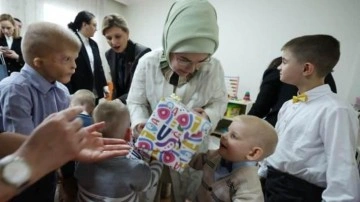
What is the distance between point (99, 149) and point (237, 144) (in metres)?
0.55

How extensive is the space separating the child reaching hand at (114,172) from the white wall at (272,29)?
3.15 meters

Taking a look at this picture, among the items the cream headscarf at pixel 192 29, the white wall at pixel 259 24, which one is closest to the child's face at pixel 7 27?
the white wall at pixel 259 24

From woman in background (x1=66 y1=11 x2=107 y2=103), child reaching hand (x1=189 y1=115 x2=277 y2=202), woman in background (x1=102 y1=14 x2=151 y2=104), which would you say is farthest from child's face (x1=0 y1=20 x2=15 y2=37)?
child reaching hand (x1=189 y1=115 x2=277 y2=202)

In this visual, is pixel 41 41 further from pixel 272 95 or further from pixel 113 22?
pixel 272 95

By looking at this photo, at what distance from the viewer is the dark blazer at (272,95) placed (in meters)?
1.55

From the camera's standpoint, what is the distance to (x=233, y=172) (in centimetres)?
100

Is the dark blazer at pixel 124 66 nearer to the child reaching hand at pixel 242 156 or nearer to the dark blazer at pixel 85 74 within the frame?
the dark blazer at pixel 85 74

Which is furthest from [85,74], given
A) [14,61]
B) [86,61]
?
[14,61]

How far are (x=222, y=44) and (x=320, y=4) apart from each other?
1.44 metres

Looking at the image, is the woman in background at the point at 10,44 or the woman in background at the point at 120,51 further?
the woman in background at the point at 10,44

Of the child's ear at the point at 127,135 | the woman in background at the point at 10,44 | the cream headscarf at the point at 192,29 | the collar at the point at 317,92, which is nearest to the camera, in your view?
the cream headscarf at the point at 192,29

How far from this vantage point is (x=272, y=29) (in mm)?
3531

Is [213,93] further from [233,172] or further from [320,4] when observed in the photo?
[320,4]

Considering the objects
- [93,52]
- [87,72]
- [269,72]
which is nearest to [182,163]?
[269,72]
